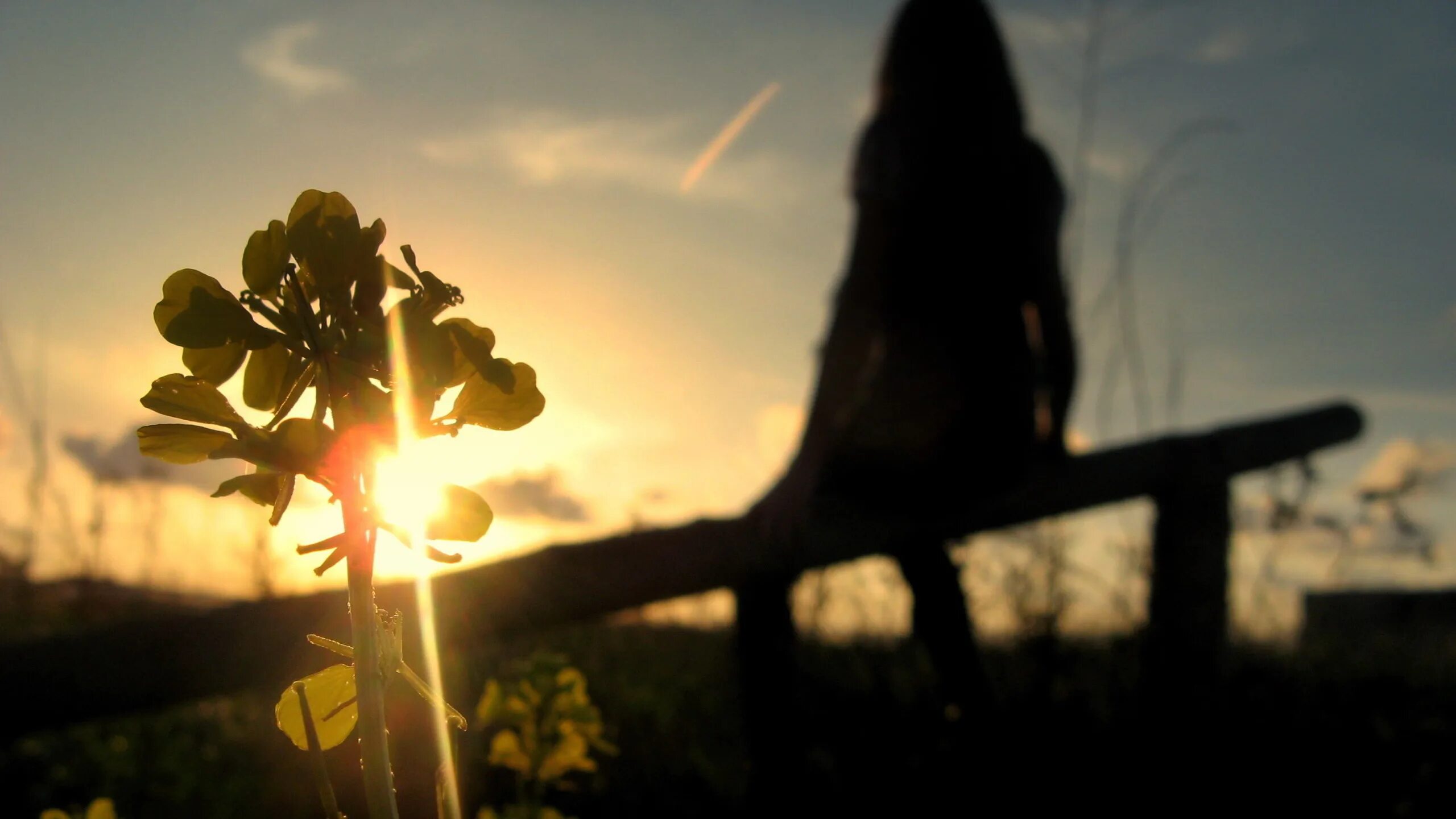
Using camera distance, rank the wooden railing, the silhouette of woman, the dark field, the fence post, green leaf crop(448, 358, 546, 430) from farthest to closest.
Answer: the fence post → the silhouette of woman → the dark field → the wooden railing → green leaf crop(448, 358, 546, 430)

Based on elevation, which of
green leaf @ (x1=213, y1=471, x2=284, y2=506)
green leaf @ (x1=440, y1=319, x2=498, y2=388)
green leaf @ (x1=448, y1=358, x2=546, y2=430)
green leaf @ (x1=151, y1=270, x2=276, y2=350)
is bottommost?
green leaf @ (x1=213, y1=471, x2=284, y2=506)

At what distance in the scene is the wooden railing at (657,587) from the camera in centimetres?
236

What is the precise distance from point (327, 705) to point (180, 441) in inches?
4.2

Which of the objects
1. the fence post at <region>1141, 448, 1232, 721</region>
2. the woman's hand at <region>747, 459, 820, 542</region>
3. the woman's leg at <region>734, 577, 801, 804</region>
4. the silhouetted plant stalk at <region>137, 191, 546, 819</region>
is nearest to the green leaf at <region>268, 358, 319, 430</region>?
the silhouetted plant stalk at <region>137, 191, 546, 819</region>

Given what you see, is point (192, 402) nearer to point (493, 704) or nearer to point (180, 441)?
point (180, 441)

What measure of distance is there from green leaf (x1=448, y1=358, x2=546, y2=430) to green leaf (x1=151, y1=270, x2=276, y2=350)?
2.9 inches

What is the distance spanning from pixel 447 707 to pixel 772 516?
9.20 ft

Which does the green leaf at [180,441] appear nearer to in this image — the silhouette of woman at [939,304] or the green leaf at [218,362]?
the green leaf at [218,362]

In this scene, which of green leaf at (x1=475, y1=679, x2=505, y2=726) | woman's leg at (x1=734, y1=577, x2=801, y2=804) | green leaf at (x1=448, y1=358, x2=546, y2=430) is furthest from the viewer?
woman's leg at (x1=734, y1=577, x2=801, y2=804)

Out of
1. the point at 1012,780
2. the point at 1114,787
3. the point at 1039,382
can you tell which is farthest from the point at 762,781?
the point at 1039,382

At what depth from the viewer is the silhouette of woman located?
3482 millimetres

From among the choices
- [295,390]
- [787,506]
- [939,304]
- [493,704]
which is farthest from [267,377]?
[939,304]

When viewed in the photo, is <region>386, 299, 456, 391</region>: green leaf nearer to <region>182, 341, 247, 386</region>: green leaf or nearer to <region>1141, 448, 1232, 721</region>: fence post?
<region>182, 341, 247, 386</region>: green leaf

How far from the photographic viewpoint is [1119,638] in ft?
15.7
